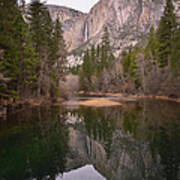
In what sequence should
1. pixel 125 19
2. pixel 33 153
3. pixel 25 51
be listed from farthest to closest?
pixel 125 19 < pixel 25 51 < pixel 33 153

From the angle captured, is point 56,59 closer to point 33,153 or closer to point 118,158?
point 33,153

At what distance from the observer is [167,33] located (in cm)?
3503

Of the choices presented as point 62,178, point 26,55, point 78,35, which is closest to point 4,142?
point 62,178

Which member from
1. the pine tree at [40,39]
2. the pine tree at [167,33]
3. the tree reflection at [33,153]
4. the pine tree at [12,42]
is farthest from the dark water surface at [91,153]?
the pine tree at [167,33]

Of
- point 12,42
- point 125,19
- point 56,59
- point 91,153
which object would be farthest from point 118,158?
point 125,19

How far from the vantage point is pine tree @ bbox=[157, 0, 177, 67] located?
3388 centimetres

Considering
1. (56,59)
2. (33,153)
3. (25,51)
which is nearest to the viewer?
(33,153)

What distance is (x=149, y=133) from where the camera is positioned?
33.8 ft

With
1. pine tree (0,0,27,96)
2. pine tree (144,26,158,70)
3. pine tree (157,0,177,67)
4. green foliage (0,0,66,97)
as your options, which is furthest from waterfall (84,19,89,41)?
pine tree (0,0,27,96)

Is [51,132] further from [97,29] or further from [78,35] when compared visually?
[78,35]

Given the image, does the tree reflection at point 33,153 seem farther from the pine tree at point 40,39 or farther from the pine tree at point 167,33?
the pine tree at point 167,33

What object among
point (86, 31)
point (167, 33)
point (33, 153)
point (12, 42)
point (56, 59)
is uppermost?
point (86, 31)

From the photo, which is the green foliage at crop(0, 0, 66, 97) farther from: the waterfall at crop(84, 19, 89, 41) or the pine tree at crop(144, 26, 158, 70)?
the waterfall at crop(84, 19, 89, 41)

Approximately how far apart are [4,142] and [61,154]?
10.5 ft
